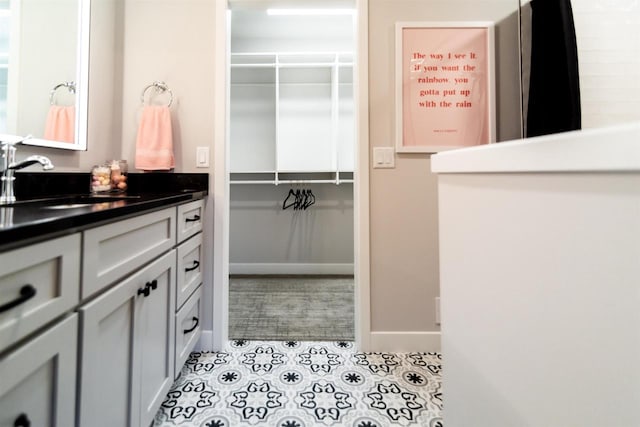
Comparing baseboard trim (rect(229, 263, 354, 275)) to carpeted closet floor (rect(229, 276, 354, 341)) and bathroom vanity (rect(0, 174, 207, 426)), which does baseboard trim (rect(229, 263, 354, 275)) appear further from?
bathroom vanity (rect(0, 174, 207, 426))

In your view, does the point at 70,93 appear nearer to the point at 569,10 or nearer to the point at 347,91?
the point at 347,91

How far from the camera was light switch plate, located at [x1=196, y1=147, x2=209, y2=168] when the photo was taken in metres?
1.57

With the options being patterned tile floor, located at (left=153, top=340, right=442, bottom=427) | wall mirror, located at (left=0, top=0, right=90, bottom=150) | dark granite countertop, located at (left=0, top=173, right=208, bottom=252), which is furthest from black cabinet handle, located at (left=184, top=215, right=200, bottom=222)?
patterned tile floor, located at (left=153, top=340, right=442, bottom=427)

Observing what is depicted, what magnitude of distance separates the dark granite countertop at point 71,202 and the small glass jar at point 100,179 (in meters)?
0.03

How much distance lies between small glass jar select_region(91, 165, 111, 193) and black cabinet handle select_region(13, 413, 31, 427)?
1200 mm

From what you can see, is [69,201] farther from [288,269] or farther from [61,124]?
[288,269]

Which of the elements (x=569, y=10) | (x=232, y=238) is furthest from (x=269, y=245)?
(x=569, y=10)

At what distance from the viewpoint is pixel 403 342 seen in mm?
1551

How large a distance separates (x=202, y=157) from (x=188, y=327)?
0.91 m

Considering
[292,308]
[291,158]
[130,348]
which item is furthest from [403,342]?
[291,158]

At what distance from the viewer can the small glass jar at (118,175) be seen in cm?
147

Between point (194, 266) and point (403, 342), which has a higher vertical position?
point (194, 266)

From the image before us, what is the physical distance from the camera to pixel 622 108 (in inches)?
57.7

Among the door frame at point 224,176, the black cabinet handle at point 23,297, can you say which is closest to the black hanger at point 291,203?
the door frame at point 224,176
